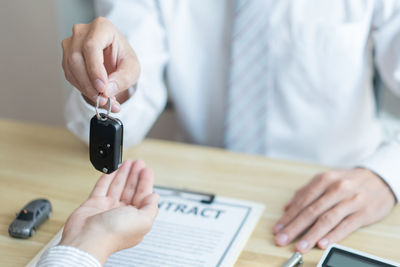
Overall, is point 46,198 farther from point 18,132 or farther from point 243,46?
point 243,46

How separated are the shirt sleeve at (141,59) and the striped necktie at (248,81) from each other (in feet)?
0.60

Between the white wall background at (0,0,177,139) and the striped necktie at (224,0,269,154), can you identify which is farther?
the white wall background at (0,0,177,139)

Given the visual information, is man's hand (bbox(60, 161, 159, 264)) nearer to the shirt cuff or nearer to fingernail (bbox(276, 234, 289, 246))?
fingernail (bbox(276, 234, 289, 246))

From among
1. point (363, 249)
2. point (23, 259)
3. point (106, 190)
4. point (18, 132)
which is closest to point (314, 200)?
point (363, 249)

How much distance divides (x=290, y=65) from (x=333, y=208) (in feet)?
1.57

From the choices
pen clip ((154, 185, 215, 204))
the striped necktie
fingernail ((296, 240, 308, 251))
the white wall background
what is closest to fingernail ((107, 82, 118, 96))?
pen clip ((154, 185, 215, 204))

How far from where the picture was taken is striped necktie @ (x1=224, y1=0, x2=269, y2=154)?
1097 mm

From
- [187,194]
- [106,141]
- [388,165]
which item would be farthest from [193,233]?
[388,165]

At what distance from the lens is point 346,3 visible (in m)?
1.14

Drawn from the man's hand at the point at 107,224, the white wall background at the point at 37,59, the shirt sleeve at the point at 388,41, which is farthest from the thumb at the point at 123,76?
the white wall background at the point at 37,59

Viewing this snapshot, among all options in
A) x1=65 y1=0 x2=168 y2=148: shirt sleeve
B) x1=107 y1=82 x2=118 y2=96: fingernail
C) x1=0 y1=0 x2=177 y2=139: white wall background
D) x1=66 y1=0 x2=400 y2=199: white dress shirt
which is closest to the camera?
x1=107 y1=82 x2=118 y2=96: fingernail

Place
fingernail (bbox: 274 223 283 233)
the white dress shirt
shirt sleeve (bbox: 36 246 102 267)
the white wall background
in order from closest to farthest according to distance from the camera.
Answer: shirt sleeve (bbox: 36 246 102 267) → fingernail (bbox: 274 223 283 233) → the white dress shirt → the white wall background

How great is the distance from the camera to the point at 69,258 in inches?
23.4

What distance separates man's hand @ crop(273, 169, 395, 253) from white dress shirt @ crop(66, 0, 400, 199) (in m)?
0.31
